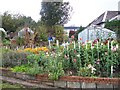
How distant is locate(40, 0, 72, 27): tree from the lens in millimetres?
18044

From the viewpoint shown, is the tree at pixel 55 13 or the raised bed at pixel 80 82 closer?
the raised bed at pixel 80 82

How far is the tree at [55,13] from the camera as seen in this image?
59.2ft

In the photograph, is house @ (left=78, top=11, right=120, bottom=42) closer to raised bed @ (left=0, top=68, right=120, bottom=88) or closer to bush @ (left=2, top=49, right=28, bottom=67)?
bush @ (left=2, top=49, right=28, bottom=67)

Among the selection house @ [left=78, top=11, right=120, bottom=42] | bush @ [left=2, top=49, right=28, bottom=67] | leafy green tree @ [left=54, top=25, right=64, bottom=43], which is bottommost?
bush @ [left=2, top=49, right=28, bottom=67]

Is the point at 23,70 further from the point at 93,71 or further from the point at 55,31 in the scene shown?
the point at 55,31

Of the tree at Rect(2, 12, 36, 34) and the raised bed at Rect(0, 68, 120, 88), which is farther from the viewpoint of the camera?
the tree at Rect(2, 12, 36, 34)

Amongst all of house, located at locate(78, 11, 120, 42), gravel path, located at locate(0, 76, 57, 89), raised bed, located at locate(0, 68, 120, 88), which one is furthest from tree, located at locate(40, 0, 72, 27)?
raised bed, located at locate(0, 68, 120, 88)

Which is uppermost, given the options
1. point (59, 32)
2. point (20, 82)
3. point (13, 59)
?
point (59, 32)

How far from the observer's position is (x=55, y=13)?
18781mm

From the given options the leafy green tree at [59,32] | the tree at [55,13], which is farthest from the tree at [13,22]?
the leafy green tree at [59,32]

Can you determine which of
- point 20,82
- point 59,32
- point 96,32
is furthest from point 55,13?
point 20,82

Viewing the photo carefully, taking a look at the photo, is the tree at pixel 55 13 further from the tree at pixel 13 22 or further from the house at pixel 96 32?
the house at pixel 96 32

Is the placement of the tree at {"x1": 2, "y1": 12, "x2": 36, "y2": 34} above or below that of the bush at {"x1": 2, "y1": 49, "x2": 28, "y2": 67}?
above

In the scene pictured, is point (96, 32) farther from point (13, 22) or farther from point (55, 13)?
point (13, 22)
